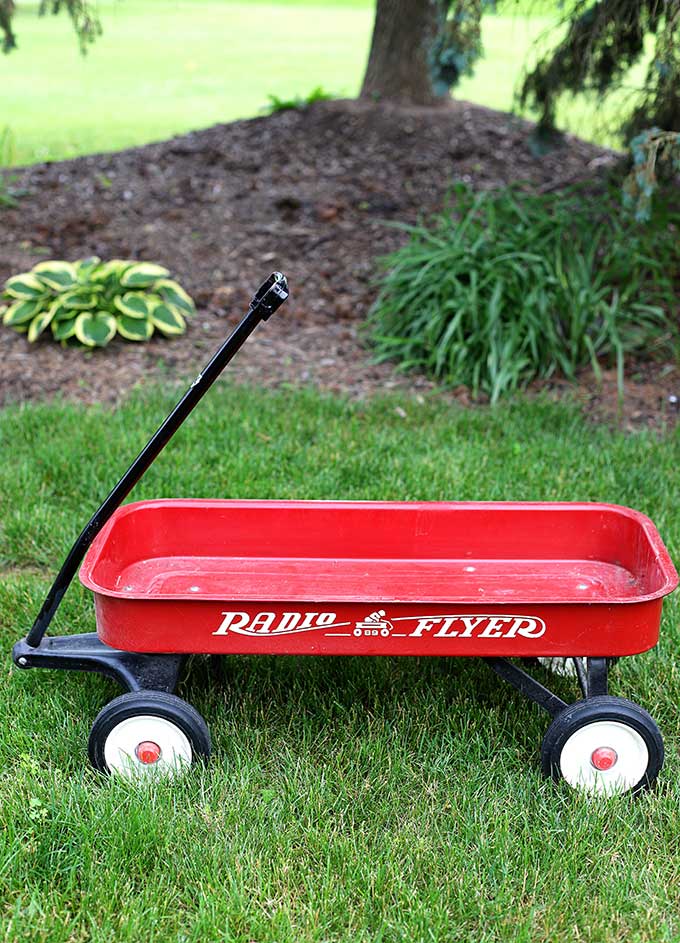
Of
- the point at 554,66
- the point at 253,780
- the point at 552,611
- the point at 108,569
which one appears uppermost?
the point at 554,66

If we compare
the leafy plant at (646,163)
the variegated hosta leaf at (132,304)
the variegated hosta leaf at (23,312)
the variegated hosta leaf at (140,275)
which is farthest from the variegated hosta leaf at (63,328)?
the leafy plant at (646,163)

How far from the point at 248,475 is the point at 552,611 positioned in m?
1.90

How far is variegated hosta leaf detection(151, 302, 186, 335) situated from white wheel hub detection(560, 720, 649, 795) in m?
3.50

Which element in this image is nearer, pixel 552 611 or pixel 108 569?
pixel 552 611

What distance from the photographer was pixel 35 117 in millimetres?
13328

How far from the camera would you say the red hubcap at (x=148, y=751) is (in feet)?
8.73

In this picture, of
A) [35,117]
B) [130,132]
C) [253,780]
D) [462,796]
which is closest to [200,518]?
[253,780]

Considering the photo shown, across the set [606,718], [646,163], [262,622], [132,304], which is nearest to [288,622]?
[262,622]

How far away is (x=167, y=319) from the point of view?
555cm

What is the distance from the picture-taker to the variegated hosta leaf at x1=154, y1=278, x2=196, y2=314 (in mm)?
5703

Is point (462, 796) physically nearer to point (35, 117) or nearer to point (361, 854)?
point (361, 854)

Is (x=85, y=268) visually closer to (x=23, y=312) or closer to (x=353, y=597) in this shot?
(x=23, y=312)

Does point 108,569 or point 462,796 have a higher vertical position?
point 108,569

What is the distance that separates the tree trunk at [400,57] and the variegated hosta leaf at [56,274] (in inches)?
121
